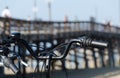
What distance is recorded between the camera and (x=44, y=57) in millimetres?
3078

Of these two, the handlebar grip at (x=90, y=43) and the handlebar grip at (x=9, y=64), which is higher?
the handlebar grip at (x=90, y=43)

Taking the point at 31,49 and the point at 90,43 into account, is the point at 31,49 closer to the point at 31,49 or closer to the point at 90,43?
the point at 31,49

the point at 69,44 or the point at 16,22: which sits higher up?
the point at 69,44

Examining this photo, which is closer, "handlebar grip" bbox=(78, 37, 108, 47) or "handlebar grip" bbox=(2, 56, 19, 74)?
"handlebar grip" bbox=(2, 56, 19, 74)

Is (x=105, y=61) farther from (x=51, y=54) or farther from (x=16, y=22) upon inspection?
(x=51, y=54)

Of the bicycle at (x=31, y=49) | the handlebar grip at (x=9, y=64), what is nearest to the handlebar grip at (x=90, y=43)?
the bicycle at (x=31, y=49)

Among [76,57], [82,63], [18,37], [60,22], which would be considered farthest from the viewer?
[82,63]

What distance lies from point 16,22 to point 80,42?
1791cm

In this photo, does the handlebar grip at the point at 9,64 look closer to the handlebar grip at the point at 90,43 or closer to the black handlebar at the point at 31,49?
the black handlebar at the point at 31,49

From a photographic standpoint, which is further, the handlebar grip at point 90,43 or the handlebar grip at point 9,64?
the handlebar grip at point 90,43

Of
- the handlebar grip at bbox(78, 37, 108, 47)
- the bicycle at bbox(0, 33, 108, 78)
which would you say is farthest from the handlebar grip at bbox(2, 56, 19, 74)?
the handlebar grip at bbox(78, 37, 108, 47)

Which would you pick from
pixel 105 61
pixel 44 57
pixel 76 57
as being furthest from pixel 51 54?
pixel 105 61

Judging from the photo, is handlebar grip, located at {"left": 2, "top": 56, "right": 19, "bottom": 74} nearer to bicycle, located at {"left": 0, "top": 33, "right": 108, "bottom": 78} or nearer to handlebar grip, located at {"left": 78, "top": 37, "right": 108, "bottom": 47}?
bicycle, located at {"left": 0, "top": 33, "right": 108, "bottom": 78}

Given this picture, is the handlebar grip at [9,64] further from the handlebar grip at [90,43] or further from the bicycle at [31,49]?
the handlebar grip at [90,43]
